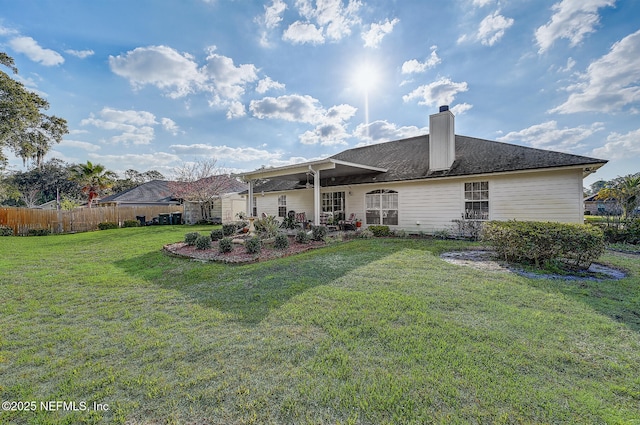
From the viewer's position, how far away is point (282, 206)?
17109 mm

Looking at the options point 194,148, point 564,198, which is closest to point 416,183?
point 564,198

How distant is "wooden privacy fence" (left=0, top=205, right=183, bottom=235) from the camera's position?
15.7 meters

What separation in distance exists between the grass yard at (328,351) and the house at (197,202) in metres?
18.3

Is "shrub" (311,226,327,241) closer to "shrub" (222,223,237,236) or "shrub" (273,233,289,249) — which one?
"shrub" (273,233,289,249)

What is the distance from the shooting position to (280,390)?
211 centimetres

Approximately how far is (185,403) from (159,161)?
31165 mm

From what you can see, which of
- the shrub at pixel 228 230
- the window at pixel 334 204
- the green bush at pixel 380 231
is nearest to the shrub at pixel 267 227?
the shrub at pixel 228 230

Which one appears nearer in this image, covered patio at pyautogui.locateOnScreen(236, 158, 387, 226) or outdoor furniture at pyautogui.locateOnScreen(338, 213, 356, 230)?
covered patio at pyautogui.locateOnScreen(236, 158, 387, 226)

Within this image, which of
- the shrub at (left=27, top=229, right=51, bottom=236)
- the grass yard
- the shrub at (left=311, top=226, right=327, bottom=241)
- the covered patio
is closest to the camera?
the grass yard

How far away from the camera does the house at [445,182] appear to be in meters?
8.55

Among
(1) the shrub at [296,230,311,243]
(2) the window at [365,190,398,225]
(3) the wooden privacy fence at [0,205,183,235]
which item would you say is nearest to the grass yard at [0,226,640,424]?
(1) the shrub at [296,230,311,243]

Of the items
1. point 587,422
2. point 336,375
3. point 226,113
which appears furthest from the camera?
point 226,113

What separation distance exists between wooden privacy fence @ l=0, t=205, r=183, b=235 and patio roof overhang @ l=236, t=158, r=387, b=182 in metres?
12.9

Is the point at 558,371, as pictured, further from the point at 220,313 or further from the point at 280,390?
the point at 220,313
